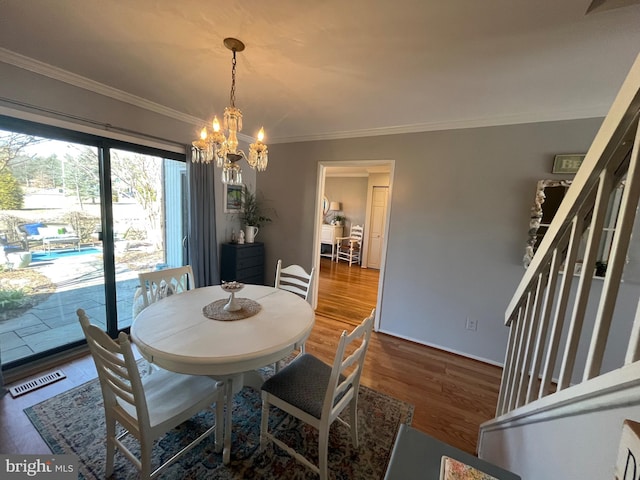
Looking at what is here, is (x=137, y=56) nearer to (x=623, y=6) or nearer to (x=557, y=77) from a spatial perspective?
(x=623, y=6)

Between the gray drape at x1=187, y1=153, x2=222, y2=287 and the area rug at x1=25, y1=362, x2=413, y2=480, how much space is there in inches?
58.7

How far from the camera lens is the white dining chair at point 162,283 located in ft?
6.74

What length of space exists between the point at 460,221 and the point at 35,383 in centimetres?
397

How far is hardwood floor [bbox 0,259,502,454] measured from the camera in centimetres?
172

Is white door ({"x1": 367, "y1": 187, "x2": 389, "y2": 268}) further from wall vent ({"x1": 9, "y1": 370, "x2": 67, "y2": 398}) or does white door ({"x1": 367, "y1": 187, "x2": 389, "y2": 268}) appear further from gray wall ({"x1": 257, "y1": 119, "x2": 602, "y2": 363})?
wall vent ({"x1": 9, "y1": 370, "x2": 67, "y2": 398})

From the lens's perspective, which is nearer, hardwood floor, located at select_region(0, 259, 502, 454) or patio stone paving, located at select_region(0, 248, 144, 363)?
hardwood floor, located at select_region(0, 259, 502, 454)

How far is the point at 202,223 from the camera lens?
3.17 meters

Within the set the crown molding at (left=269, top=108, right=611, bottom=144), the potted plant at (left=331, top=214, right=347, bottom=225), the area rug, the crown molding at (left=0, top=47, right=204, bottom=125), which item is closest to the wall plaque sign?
the crown molding at (left=269, top=108, right=611, bottom=144)

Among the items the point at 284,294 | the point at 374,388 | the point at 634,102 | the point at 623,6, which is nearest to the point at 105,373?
the point at 284,294

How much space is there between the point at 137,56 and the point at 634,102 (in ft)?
8.19

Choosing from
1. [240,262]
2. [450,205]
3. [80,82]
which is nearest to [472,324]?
[450,205]

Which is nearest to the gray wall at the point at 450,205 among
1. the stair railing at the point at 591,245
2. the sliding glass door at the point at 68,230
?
the sliding glass door at the point at 68,230

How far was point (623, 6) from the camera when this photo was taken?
1.19 m

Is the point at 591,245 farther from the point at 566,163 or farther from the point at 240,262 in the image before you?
the point at 240,262
